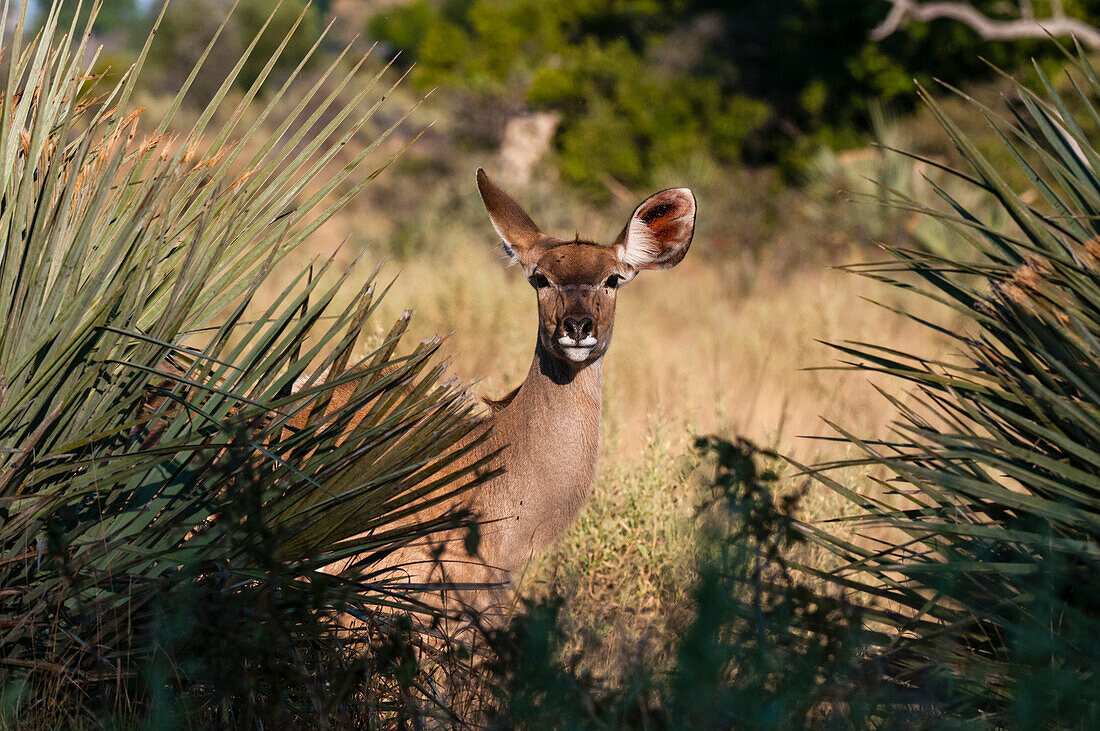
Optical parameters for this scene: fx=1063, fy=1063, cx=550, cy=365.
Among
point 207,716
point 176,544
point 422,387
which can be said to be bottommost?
point 207,716

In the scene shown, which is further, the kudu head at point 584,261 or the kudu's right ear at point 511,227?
the kudu's right ear at point 511,227

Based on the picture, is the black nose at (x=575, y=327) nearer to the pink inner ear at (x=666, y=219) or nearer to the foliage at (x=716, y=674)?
the pink inner ear at (x=666, y=219)

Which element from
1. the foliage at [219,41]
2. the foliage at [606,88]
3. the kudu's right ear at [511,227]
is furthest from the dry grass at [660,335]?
the foliage at [219,41]

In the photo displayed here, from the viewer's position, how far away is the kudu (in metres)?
3.93

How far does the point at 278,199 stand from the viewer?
349 centimetres

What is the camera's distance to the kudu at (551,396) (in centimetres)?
393

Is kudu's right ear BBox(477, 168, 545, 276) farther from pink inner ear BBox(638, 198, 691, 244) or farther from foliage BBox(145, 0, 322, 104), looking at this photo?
foliage BBox(145, 0, 322, 104)

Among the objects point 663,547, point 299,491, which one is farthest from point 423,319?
point 299,491

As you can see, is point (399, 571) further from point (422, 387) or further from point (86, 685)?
point (86, 685)

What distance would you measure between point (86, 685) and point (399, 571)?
3.56 ft

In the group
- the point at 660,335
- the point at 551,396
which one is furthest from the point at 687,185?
the point at 551,396

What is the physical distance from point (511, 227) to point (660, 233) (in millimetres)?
655

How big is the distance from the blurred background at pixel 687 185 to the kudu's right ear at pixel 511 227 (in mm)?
1170

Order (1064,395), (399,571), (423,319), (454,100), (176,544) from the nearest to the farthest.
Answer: (176,544), (1064,395), (399,571), (423,319), (454,100)
